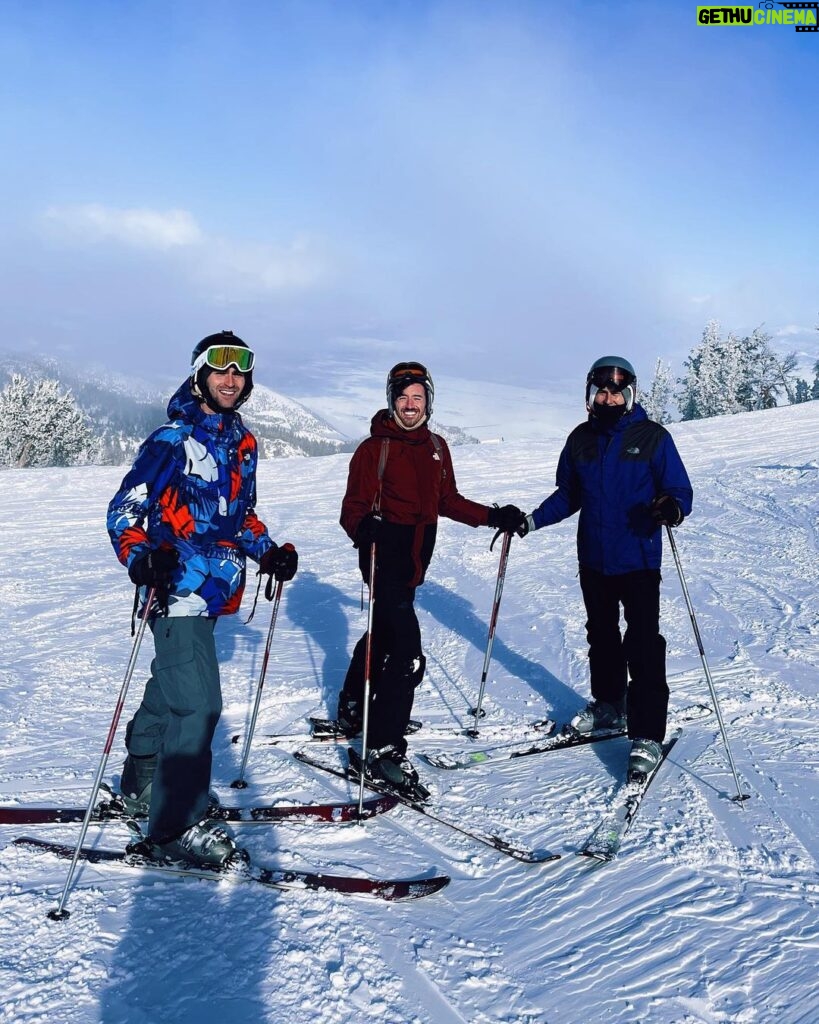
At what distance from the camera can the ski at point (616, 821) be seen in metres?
3.61

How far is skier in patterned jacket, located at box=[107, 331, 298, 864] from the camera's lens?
3.33 meters

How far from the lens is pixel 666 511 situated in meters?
4.42

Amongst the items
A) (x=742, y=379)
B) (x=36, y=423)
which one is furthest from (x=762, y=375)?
(x=36, y=423)

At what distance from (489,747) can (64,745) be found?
2766 millimetres

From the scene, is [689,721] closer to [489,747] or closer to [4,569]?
[489,747]

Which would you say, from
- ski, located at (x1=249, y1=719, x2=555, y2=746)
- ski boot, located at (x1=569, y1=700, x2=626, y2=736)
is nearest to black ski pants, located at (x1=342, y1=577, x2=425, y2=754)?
ski, located at (x1=249, y1=719, x2=555, y2=746)

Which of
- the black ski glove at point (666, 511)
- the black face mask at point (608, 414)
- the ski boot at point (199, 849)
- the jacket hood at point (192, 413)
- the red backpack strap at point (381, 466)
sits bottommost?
the ski boot at point (199, 849)

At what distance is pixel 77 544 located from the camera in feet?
41.1

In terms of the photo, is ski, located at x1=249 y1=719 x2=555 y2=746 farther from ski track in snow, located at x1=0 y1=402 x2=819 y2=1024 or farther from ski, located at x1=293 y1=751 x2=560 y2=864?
ski, located at x1=293 y1=751 x2=560 y2=864

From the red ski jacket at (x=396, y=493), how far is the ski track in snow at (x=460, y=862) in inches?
52.4

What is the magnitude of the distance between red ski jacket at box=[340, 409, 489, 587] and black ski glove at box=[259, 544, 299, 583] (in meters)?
0.52

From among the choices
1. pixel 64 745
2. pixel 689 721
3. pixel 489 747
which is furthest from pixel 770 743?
pixel 64 745

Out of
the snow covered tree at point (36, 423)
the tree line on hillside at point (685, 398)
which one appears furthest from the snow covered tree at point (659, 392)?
the snow covered tree at point (36, 423)

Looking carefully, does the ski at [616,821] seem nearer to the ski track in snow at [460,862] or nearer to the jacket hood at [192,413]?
the ski track in snow at [460,862]
